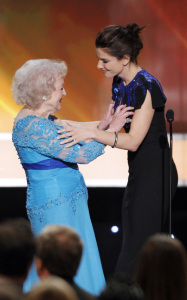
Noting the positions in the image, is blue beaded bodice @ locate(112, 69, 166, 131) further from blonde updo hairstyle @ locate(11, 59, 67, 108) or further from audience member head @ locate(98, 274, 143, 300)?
audience member head @ locate(98, 274, 143, 300)

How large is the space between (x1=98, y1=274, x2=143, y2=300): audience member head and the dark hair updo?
5.51 feet

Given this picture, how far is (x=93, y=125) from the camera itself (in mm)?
3818

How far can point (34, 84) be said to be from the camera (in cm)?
327

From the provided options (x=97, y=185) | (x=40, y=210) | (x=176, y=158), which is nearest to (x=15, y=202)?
(x=97, y=185)

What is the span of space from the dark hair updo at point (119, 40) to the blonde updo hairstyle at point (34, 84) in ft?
1.00

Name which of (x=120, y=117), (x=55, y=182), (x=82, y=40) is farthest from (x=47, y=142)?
(x=82, y=40)

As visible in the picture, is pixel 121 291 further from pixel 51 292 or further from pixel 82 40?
pixel 82 40

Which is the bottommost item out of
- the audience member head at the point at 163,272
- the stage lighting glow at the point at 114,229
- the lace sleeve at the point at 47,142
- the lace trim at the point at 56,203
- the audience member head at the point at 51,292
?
the stage lighting glow at the point at 114,229

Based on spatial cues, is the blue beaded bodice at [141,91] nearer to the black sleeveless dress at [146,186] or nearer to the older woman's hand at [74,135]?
the black sleeveless dress at [146,186]

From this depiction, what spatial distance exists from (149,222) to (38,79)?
942 mm

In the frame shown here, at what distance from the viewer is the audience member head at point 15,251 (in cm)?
190

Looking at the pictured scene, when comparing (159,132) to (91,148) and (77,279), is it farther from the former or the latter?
(77,279)

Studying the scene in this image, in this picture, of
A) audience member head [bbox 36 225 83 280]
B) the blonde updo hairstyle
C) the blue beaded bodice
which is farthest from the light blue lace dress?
audience member head [bbox 36 225 83 280]

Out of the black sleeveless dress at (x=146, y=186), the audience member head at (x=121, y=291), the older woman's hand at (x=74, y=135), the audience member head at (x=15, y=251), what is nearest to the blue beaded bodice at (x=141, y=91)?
the black sleeveless dress at (x=146, y=186)
